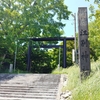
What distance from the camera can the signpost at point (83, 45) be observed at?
776 cm

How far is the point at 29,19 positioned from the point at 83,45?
10582 mm

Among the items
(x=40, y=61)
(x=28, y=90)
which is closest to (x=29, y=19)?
(x=40, y=61)

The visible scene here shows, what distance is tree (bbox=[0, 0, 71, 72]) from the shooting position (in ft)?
55.4

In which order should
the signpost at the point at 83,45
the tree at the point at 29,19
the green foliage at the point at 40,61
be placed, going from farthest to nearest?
1. the green foliage at the point at 40,61
2. the tree at the point at 29,19
3. the signpost at the point at 83,45

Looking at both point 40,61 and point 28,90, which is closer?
point 28,90

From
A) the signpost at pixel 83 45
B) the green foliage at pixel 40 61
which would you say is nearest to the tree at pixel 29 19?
the green foliage at pixel 40 61

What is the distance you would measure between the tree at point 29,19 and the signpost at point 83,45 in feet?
30.7

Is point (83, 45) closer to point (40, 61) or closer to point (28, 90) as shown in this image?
point (28, 90)

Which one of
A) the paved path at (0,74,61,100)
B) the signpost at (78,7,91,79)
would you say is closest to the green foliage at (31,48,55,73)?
the paved path at (0,74,61,100)

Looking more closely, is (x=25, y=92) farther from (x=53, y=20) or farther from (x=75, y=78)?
(x=53, y=20)

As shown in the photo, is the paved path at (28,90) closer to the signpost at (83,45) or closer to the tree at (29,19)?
the signpost at (83,45)

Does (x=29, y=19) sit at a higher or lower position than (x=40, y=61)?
higher

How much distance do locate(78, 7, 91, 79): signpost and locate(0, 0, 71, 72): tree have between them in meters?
9.34

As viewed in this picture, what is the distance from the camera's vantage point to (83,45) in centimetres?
796
